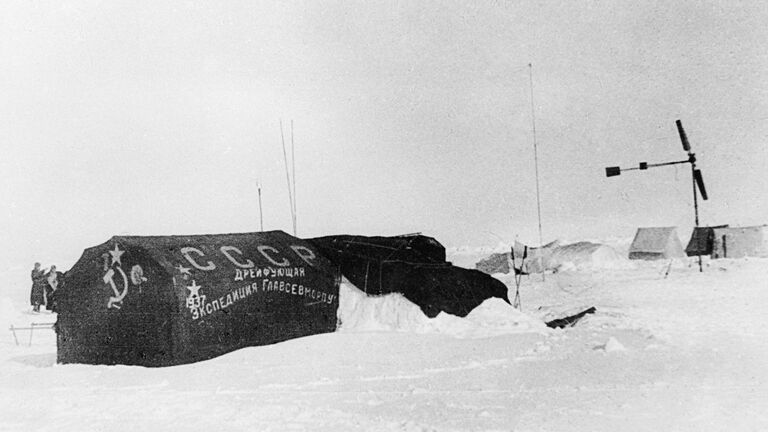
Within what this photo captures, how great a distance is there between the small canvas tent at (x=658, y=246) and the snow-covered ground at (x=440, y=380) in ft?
75.4

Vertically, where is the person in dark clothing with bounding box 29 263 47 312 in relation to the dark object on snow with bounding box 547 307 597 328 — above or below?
above

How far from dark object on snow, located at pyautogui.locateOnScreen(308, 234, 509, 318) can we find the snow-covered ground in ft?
1.09

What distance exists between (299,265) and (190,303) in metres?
2.82

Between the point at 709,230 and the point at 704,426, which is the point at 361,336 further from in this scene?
the point at 709,230

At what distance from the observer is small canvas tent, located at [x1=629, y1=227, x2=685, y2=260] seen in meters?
39.9

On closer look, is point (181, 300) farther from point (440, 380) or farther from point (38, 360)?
point (440, 380)

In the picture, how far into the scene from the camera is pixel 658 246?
40.1 meters

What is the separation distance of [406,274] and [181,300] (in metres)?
5.16

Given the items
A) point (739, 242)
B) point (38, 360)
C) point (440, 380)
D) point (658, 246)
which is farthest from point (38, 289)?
point (739, 242)

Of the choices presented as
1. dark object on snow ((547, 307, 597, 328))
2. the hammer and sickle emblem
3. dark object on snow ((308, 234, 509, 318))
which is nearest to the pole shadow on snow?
the hammer and sickle emblem

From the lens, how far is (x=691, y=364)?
978cm

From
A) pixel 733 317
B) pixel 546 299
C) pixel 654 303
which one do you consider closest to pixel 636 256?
pixel 546 299

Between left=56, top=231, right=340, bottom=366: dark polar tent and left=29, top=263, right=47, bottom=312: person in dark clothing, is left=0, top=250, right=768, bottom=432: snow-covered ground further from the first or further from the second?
left=29, top=263, right=47, bottom=312: person in dark clothing

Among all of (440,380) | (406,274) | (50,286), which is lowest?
(440,380)
